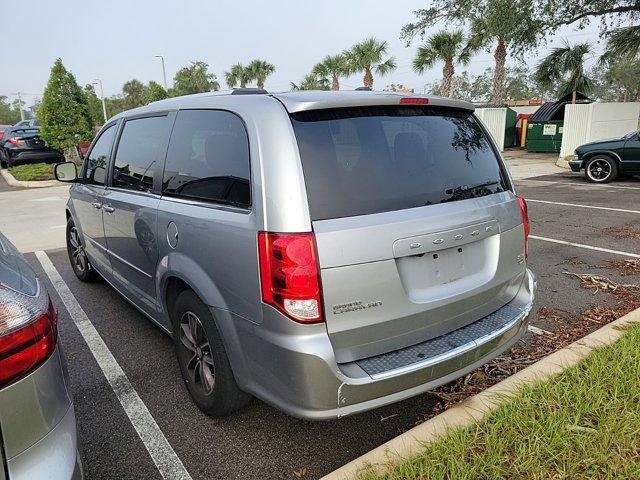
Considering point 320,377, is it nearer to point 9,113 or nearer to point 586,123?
point 586,123

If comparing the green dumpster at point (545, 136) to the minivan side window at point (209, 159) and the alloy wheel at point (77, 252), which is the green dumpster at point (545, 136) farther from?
the minivan side window at point (209, 159)

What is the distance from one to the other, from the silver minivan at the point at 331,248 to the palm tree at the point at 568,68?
21239mm

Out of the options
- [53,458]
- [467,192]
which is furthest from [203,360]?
[467,192]

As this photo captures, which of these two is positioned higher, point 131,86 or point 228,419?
point 131,86

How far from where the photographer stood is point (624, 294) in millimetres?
4445

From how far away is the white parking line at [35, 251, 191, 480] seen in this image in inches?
93.5

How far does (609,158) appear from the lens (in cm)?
1193

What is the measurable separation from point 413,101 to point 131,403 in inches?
96.1

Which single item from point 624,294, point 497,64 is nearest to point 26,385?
point 624,294

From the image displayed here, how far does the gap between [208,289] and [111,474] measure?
3.32 feet

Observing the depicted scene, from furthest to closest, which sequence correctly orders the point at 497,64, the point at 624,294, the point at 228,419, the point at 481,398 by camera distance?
the point at 497,64 → the point at 624,294 → the point at 228,419 → the point at 481,398

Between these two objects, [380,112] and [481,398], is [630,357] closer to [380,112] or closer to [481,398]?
[481,398]

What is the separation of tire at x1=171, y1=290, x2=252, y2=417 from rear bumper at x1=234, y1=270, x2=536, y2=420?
0.63 ft

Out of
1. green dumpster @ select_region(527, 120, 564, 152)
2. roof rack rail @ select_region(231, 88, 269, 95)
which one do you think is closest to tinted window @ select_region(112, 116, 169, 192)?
roof rack rail @ select_region(231, 88, 269, 95)
